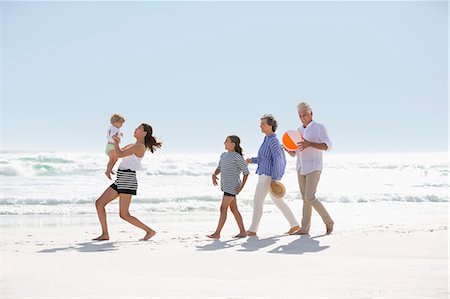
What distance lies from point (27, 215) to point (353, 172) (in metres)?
27.1

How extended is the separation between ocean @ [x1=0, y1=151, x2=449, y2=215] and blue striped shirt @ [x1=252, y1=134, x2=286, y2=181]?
644 cm

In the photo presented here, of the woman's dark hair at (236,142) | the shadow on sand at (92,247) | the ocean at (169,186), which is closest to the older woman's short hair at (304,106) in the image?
the woman's dark hair at (236,142)

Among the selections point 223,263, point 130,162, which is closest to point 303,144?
point 130,162

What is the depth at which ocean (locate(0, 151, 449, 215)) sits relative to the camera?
16750 mm

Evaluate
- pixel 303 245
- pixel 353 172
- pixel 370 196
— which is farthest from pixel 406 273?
pixel 353 172

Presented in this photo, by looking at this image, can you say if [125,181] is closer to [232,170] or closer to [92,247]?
[92,247]

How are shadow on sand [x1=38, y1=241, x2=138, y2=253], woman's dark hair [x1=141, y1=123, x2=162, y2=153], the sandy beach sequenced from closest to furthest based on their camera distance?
the sandy beach → shadow on sand [x1=38, y1=241, x2=138, y2=253] → woman's dark hair [x1=141, y1=123, x2=162, y2=153]

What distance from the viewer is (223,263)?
261 inches

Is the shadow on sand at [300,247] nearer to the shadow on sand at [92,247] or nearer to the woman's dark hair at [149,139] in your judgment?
the shadow on sand at [92,247]

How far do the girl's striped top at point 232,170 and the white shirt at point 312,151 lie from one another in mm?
866

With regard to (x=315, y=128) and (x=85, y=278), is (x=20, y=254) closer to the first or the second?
(x=85, y=278)

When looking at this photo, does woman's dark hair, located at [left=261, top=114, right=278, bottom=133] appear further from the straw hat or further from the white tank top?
the white tank top

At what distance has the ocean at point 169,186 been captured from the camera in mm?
16750

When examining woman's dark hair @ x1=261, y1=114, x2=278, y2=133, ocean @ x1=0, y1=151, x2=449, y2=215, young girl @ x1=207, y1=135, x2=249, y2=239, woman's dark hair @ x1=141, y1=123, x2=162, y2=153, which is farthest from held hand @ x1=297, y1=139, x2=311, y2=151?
ocean @ x1=0, y1=151, x2=449, y2=215
